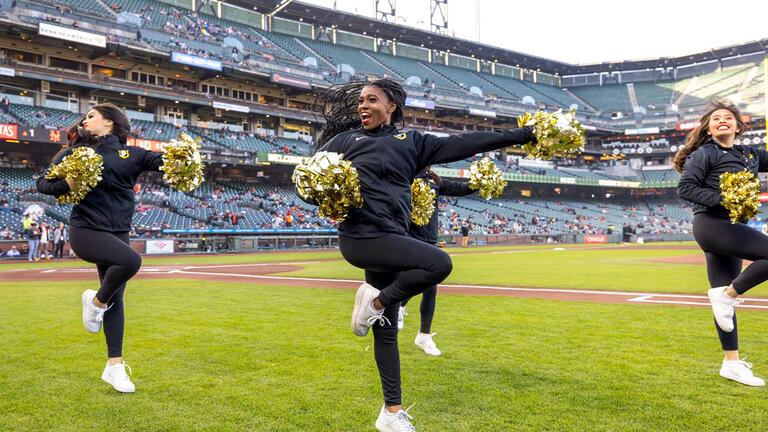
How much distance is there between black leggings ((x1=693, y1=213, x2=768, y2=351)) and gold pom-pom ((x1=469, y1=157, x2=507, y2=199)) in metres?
1.80

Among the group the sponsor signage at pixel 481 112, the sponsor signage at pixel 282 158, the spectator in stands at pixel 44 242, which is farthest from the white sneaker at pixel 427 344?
the sponsor signage at pixel 481 112

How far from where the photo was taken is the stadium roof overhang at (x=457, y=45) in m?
56.8

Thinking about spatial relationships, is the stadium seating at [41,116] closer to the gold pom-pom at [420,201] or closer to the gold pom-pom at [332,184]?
the gold pom-pom at [420,201]

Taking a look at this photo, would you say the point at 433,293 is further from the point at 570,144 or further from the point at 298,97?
the point at 298,97

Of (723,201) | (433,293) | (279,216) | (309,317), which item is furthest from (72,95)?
(723,201)

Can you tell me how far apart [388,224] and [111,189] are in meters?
2.63

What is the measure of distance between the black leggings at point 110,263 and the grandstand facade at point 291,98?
2666cm

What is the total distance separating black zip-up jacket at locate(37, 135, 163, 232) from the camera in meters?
4.50

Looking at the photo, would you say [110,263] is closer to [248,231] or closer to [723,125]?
[723,125]

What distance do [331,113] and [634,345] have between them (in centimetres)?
412

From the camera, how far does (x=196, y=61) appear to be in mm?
39688

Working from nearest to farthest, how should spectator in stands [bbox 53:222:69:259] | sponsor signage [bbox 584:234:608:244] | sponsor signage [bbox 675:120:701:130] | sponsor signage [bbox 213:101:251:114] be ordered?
spectator in stands [bbox 53:222:69:259]
sponsor signage [bbox 213:101:251:114]
sponsor signage [bbox 584:234:608:244]
sponsor signage [bbox 675:120:701:130]

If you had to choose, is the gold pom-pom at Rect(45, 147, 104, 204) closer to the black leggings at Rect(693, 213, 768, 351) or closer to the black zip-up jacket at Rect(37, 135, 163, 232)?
the black zip-up jacket at Rect(37, 135, 163, 232)

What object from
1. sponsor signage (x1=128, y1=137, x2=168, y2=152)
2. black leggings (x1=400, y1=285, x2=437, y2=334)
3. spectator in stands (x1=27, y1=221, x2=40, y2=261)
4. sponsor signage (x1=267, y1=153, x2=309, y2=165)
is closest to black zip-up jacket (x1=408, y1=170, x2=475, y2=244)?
black leggings (x1=400, y1=285, x2=437, y2=334)
